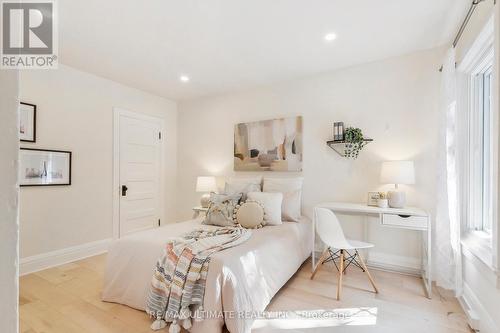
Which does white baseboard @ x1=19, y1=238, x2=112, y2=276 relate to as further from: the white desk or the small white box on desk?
the small white box on desk

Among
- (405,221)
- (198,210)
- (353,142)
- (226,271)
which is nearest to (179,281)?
(226,271)

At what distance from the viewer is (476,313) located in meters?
1.89

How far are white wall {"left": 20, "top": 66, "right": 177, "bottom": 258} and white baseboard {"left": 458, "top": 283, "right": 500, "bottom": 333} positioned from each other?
410cm

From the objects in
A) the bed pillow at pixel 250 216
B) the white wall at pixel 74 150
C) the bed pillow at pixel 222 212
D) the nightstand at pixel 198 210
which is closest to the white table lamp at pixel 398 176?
the bed pillow at pixel 250 216

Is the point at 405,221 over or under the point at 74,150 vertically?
under

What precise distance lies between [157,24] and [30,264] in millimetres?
2934

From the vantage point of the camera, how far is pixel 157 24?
2.31 meters

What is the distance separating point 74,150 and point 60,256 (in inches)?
52.1

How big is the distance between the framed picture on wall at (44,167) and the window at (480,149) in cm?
439

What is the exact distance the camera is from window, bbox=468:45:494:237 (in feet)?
6.98

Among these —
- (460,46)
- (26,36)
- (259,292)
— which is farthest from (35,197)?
(460,46)

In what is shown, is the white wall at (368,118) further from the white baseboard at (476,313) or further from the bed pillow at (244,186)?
the white baseboard at (476,313)

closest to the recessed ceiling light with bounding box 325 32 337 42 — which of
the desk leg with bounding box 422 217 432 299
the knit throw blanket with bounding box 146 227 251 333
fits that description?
the desk leg with bounding box 422 217 432 299
